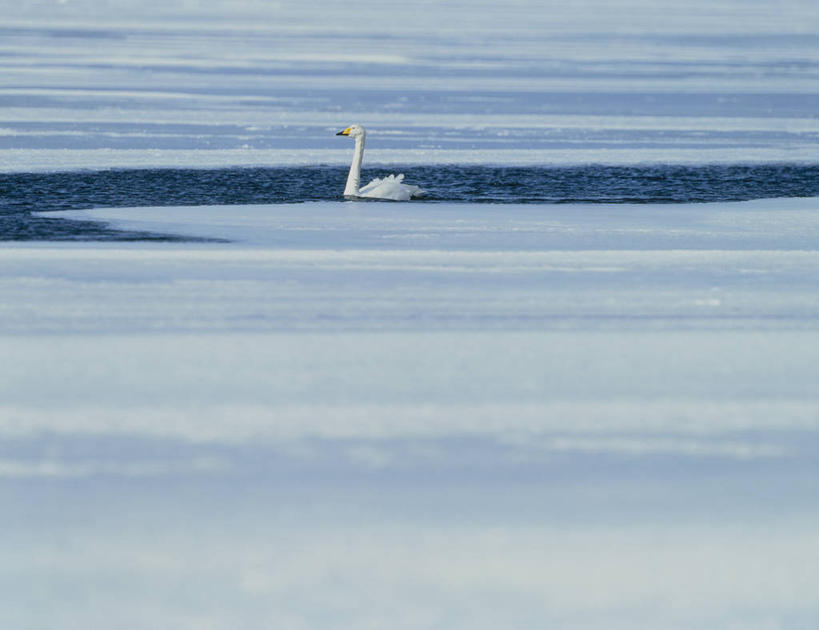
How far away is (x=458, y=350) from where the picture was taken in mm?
5688

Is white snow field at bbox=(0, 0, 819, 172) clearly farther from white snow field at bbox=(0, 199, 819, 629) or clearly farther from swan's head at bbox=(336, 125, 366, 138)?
white snow field at bbox=(0, 199, 819, 629)

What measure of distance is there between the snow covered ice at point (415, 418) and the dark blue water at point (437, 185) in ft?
1.41

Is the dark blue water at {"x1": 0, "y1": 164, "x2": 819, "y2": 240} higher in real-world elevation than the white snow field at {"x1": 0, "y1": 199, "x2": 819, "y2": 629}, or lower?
lower

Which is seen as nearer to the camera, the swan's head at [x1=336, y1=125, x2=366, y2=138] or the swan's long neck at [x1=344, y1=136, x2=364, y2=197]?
the swan's long neck at [x1=344, y1=136, x2=364, y2=197]

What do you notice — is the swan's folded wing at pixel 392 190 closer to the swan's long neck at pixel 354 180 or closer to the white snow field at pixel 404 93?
the swan's long neck at pixel 354 180

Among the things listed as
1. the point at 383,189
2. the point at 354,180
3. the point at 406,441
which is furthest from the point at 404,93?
the point at 406,441

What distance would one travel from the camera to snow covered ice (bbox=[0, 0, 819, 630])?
3.55 m

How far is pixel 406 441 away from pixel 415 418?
9.8 inches

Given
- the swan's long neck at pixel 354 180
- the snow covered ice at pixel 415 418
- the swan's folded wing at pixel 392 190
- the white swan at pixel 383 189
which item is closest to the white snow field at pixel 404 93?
the swan's long neck at pixel 354 180

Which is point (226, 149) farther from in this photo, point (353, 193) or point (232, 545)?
point (232, 545)

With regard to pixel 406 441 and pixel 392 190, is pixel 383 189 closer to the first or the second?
pixel 392 190

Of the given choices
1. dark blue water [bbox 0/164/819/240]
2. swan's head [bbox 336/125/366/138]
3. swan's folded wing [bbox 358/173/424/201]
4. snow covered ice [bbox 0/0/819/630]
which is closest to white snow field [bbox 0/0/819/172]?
dark blue water [bbox 0/164/819/240]

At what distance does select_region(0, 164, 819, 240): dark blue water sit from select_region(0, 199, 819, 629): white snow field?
2.50 metres

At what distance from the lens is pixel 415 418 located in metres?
4.79
